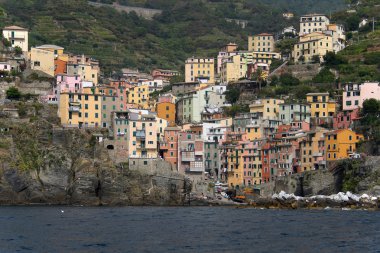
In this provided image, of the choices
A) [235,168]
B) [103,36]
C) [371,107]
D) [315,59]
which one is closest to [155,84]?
[315,59]

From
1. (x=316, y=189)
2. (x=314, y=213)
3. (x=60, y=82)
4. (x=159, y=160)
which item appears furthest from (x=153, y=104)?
(x=314, y=213)

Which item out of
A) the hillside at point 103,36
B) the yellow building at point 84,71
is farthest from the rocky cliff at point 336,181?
the hillside at point 103,36

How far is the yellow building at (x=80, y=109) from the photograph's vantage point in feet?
357

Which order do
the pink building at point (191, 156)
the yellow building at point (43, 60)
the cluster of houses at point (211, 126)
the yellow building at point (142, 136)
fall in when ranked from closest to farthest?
the cluster of houses at point (211, 126), the yellow building at point (142, 136), the pink building at point (191, 156), the yellow building at point (43, 60)

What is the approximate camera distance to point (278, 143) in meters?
107

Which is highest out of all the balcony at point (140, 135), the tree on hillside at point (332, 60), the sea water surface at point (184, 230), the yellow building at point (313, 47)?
the yellow building at point (313, 47)

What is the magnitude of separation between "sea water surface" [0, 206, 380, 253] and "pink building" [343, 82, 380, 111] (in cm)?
2196

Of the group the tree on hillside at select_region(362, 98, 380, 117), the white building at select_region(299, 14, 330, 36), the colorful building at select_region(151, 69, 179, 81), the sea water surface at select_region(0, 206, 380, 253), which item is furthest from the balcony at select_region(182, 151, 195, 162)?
the colorful building at select_region(151, 69, 179, 81)

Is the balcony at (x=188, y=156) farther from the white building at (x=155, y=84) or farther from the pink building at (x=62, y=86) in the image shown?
the white building at (x=155, y=84)

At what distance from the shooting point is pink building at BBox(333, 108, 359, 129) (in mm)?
109312

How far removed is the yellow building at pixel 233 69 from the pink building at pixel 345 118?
75.4 feet

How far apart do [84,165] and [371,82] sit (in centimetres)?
3209

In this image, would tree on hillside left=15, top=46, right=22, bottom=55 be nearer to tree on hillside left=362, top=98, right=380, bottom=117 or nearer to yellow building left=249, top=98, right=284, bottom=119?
yellow building left=249, top=98, right=284, bottom=119

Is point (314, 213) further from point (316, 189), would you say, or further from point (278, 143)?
point (278, 143)
